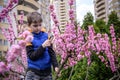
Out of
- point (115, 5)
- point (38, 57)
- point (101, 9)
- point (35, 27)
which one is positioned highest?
point (115, 5)

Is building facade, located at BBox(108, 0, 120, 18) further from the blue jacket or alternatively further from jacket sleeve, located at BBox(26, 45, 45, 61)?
jacket sleeve, located at BBox(26, 45, 45, 61)

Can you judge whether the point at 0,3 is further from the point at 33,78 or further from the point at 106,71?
the point at 33,78

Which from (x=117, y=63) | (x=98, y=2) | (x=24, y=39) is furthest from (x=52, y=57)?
(x=98, y=2)

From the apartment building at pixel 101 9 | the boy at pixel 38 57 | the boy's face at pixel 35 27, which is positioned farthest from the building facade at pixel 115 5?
the boy's face at pixel 35 27

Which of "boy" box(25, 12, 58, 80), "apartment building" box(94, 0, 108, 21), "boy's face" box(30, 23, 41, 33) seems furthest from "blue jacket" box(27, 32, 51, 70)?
"apartment building" box(94, 0, 108, 21)

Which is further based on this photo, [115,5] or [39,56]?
[115,5]

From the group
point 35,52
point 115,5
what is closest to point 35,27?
point 35,52

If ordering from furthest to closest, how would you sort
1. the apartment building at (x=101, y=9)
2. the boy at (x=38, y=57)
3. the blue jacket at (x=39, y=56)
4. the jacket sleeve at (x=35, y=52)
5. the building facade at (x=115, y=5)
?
the apartment building at (x=101, y=9) < the building facade at (x=115, y=5) < the blue jacket at (x=39, y=56) < the boy at (x=38, y=57) < the jacket sleeve at (x=35, y=52)

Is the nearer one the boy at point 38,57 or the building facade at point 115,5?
the boy at point 38,57

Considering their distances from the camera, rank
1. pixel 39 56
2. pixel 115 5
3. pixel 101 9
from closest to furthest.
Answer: pixel 39 56 < pixel 115 5 < pixel 101 9

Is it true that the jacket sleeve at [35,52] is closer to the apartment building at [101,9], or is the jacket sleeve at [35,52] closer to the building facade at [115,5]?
the building facade at [115,5]

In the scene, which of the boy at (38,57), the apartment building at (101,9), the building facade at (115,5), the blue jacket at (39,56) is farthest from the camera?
the apartment building at (101,9)

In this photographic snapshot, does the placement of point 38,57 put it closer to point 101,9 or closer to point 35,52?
point 35,52

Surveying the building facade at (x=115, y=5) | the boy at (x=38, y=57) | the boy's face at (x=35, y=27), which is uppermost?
the building facade at (x=115, y=5)
